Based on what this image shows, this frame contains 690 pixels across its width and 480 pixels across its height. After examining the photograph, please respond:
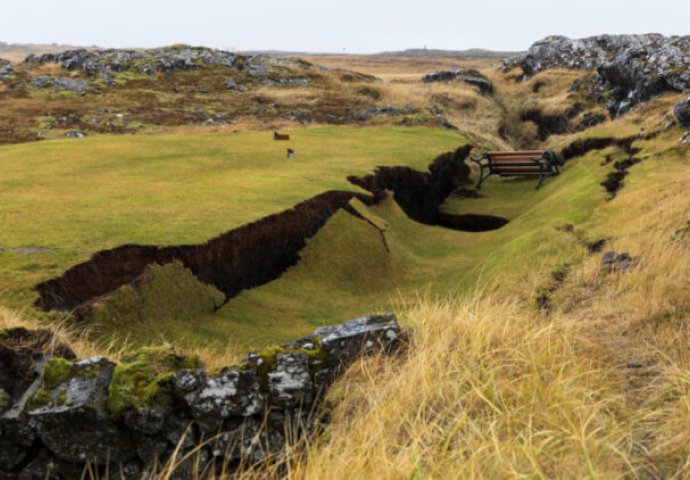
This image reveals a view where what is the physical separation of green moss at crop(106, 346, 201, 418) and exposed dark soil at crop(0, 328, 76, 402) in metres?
0.75

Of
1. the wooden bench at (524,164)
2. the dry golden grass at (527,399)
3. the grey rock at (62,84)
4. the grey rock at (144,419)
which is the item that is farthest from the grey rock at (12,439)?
the grey rock at (62,84)

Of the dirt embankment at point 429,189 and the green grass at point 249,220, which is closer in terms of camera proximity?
the green grass at point 249,220

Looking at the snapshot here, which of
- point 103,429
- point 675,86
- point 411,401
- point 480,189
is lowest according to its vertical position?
point 480,189

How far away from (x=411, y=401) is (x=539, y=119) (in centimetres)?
3933

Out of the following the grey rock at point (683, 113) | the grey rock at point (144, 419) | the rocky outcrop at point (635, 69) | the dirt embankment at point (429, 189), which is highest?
the rocky outcrop at point (635, 69)

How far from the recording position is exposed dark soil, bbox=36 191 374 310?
8375 mm

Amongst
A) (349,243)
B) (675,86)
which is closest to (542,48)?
(675,86)

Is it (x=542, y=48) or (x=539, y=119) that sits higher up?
(x=542, y=48)

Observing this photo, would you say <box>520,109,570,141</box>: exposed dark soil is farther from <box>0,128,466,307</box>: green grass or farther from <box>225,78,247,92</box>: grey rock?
<box>225,78,247,92</box>: grey rock

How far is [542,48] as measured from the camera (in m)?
56.2

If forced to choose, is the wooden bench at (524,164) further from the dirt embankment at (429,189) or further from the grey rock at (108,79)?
the grey rock at (108,79)

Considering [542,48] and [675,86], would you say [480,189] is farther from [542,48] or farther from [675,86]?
[542,48]

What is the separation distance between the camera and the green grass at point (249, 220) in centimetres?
926

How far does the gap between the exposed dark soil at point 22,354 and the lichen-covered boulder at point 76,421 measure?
1.05 ft
